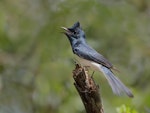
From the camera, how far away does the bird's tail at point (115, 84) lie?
5281 millimetres

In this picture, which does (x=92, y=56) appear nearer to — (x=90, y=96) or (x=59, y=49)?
(x=90, y=96)

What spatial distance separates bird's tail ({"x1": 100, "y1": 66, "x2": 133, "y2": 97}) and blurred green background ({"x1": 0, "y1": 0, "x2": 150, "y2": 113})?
5.40 ft

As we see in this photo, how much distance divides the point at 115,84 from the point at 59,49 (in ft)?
8.89

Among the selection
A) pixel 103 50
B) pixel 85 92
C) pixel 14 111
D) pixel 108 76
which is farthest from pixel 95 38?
pixel 85 92

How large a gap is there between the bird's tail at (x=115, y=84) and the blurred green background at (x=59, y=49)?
165cm

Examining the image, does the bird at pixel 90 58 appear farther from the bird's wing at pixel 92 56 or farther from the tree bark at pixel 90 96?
the tree bark at pixel 90 96

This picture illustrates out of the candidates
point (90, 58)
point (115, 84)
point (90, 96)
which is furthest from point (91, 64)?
point (90, 96)

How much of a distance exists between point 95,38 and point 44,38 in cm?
98

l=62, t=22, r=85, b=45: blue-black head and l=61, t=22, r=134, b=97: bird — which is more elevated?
l=62, t=22, r=85, b=45: blue-black head

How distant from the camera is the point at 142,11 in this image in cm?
933

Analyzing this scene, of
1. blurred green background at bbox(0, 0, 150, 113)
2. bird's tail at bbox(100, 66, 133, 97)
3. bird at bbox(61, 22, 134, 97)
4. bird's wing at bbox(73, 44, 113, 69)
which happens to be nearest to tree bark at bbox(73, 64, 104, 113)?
bird's tail at bbox(100, 66, 133, 97)

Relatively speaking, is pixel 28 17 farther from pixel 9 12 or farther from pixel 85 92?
pixel 85 92

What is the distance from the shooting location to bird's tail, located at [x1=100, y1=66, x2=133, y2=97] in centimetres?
528

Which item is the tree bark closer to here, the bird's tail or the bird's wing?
the bird's tail
